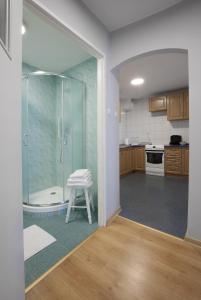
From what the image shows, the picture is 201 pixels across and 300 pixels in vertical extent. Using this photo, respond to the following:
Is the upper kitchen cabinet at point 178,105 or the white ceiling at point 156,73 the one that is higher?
the white ceiling at point 156,73

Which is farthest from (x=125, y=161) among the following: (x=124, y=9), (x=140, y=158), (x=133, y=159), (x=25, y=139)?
(x=124, y=9)

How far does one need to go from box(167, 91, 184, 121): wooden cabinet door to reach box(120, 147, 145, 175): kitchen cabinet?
1.29 m

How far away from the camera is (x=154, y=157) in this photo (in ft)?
15.5

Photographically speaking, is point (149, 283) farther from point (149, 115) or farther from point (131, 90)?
point (149, 115)

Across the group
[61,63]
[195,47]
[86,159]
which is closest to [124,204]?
[86,159]

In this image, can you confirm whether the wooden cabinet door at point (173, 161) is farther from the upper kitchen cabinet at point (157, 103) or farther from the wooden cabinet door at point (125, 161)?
the upper kitchen cabinet at point (157, 103)

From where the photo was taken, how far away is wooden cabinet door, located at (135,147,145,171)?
5.00m

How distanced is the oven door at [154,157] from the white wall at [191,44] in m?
3.11

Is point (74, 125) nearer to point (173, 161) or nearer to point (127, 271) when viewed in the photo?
point (127, 271)

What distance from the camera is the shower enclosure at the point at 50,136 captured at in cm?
268

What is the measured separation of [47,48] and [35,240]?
8.13 ft

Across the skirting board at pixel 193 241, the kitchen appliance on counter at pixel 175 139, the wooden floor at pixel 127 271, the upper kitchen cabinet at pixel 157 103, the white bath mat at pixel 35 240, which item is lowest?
the wooden floor at pixel 127 271

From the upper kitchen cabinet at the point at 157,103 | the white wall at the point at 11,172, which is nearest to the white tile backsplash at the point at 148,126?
the upper kitchen cabinet at the point at 157,103

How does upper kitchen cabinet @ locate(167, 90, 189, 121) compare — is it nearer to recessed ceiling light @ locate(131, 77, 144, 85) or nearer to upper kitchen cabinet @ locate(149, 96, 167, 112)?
upper kitchen cabinet @ locate(149, 96, 167, 112)
